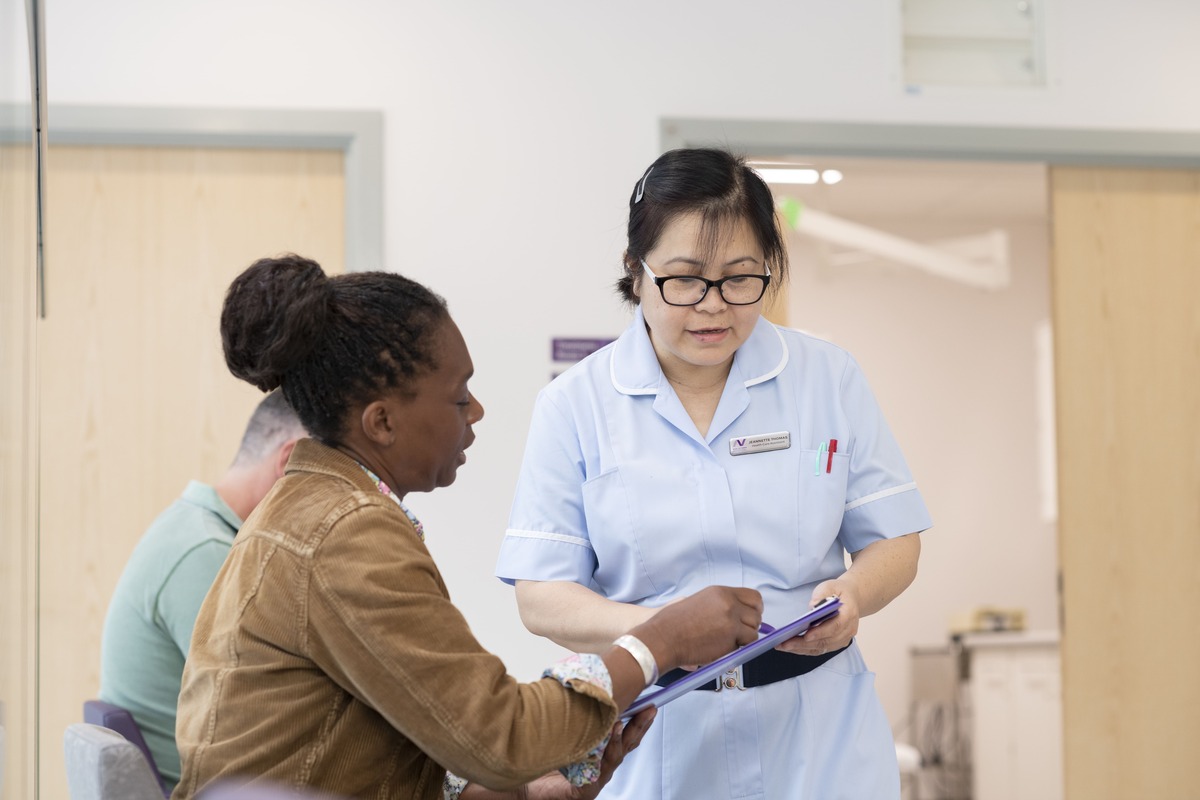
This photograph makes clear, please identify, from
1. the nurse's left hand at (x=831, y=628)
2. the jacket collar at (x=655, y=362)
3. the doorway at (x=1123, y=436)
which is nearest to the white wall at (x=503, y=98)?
the doorway at (x=1123, y=436)

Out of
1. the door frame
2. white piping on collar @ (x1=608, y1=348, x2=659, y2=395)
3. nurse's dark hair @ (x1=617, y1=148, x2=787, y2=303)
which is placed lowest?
white piping on collar @ (x1=608, y1=348, x2=659, y2=395)

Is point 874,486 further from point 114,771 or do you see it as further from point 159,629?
point 159,629

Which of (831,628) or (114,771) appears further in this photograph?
(831,628)

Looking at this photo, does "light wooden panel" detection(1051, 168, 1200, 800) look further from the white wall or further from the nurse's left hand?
Result: the nurse's left hand

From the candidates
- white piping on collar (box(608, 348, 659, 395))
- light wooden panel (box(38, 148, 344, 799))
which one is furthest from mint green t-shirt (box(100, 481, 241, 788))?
light wooden panel (box(38, 148, 344, 799))

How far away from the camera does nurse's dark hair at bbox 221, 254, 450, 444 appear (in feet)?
3.83

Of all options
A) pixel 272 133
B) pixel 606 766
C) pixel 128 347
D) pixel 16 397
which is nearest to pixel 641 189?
pixel 606 766

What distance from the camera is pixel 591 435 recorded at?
162 centimetres

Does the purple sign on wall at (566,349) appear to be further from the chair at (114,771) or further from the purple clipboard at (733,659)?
the chair at (114,771)

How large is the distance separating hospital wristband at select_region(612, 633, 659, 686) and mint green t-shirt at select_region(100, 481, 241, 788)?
97cm

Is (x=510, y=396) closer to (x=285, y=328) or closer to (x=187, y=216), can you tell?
(x=187, y=216)

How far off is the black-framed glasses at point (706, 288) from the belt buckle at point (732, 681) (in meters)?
0.48

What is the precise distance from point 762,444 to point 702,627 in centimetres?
38

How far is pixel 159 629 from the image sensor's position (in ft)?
6.40
